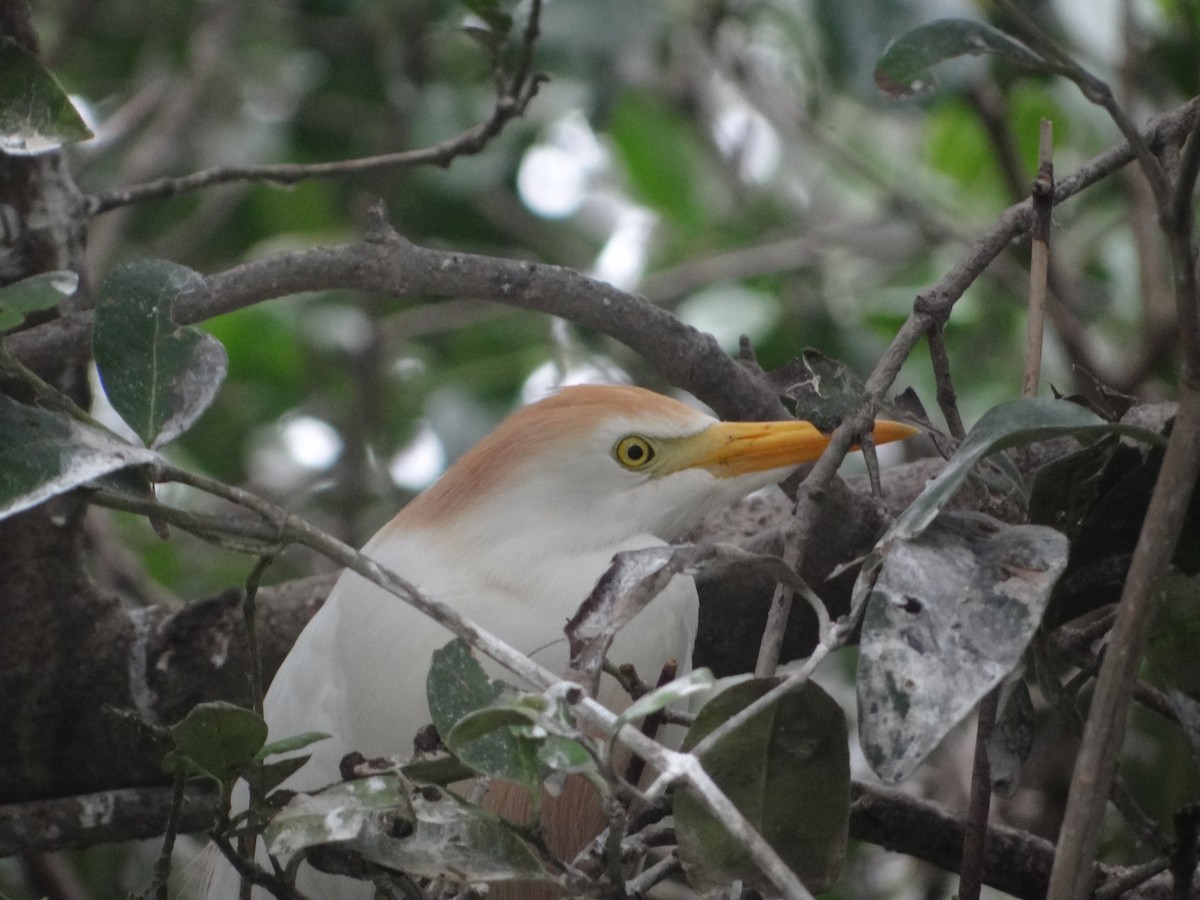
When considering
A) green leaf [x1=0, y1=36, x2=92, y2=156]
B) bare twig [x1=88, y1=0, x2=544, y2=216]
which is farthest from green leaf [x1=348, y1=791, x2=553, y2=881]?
bare twig [x1=88, y1=0, x2=544, y2=216]

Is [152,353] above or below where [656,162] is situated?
above

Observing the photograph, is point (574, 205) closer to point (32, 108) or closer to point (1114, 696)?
point (32, 108)

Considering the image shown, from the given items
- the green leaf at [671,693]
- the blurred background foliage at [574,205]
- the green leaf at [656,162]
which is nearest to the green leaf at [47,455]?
the green leaf at [671,693]

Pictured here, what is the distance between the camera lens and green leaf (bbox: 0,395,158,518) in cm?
102

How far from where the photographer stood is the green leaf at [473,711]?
911 millimetres

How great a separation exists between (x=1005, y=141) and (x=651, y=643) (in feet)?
6.11

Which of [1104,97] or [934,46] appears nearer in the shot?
[1104,97]

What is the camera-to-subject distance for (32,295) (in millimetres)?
1144

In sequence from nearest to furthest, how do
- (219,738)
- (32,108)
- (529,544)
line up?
(219,738) < (32,108) < (529,544)

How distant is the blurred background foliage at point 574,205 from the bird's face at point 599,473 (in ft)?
3.17

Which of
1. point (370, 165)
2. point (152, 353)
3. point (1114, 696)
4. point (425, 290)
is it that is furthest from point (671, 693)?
point (370, 165)

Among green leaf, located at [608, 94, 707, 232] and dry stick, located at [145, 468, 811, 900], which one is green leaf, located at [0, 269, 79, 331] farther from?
green leaf, located at [608, 94, 707, 232]

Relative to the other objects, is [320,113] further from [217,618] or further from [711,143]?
[217,618]

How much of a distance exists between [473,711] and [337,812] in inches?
4.7
